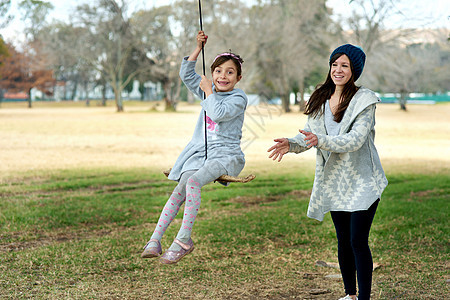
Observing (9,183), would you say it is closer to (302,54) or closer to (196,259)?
(196,259)

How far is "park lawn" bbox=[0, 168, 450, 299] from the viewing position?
219 inches

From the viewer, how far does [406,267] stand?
625 centimetres

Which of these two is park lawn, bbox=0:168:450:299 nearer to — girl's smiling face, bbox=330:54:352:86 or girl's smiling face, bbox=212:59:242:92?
girl's smiling face, bbox=212:59:242:92

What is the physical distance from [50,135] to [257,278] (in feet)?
70.6

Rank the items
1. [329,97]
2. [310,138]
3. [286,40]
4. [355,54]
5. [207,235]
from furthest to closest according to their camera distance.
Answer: [286,40] < [207,235] < [329,97] < [355,54] < [310,138]

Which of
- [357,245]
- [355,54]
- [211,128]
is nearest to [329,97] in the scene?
[355,54]

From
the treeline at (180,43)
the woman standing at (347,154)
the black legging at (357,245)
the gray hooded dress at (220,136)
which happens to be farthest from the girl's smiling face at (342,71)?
the treeline at (180,43)

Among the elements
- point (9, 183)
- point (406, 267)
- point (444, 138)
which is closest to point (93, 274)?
point (406, 267)

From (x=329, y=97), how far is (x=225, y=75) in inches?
31.2

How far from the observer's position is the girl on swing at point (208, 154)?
4000mm

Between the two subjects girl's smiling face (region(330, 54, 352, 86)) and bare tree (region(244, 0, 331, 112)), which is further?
bare tree (region(244, 0, 331, 112))

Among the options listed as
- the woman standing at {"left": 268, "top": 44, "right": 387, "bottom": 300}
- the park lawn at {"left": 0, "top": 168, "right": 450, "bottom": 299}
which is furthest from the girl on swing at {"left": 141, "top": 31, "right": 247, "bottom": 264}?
the park lawn at {"left": 0, "top": 168, "right": 450, "bottom": 299}

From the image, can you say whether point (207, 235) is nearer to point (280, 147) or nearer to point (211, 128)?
point (211, 128)

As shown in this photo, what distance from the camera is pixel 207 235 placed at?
7902 mm
